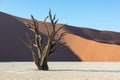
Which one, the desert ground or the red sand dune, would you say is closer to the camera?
the desert ground

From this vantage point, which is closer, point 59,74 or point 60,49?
point 59,74

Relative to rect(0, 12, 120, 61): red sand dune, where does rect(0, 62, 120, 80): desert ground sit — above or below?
above

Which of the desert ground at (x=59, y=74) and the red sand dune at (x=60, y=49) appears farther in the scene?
the red sand dune at (x=60, y=49)

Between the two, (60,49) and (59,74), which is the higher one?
(59,74)

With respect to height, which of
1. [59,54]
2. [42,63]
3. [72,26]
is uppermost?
[42,63]

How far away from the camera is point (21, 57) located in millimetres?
52188

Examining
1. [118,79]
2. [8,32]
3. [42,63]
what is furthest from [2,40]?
[118,79]

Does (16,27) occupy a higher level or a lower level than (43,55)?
lower

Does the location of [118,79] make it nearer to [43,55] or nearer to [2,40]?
[43,55]

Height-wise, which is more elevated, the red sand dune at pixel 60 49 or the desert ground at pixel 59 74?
Result: the desert ground at pixel 59 74

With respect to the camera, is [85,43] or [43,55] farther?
[85,43]

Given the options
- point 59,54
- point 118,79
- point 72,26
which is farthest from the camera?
point 72,26

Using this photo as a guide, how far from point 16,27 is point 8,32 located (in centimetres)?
305

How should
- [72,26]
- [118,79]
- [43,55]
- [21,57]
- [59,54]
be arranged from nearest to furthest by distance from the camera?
[118,79], [43,55], [21,57], [59,54], [72,26]
